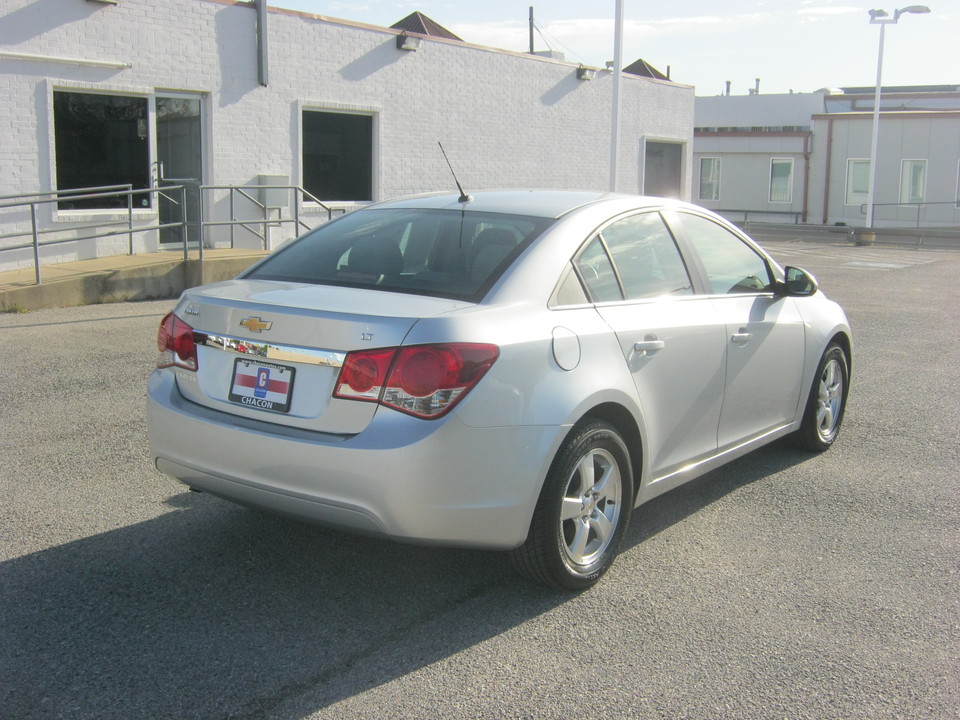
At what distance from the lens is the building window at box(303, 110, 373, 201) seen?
17.5 m

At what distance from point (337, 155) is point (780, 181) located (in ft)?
91.8

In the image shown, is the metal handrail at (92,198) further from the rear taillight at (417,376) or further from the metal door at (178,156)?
the rear taillight at (417,376)

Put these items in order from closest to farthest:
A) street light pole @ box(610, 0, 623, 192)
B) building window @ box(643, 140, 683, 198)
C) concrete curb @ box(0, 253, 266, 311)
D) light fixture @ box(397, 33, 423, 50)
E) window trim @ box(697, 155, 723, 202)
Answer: concrete curb @ box(0, 253, 266, 311) → light fixture @ box(397, 33, 423, 50) → street light pole @ box(610, 0, 623, 192) → building window @ box(643, 140, 683, 198) → window trim @ box(697, 155, 723, 202)

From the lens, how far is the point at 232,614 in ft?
12.8

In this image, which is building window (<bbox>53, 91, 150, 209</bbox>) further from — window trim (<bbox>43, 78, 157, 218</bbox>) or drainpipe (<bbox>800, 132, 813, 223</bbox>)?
drainpipe (<bbox>800, 132, 813, 223</bbox>)

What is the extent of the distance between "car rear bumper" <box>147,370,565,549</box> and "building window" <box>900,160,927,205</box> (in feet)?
127

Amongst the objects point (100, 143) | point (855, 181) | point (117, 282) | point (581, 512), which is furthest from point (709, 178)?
point (581, 512)

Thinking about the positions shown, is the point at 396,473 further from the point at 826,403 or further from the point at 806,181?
the point at 806,181

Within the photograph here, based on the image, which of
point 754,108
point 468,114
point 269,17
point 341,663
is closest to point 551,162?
point 468,114

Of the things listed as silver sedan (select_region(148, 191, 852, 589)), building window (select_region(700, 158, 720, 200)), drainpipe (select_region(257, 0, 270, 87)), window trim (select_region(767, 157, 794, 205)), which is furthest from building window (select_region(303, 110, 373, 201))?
building window (select_region(700, 158, 720, 200))

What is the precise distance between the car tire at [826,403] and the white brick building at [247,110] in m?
10.7

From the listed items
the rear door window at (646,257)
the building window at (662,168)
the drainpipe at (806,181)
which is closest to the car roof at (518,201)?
the rear door window at (646,257)

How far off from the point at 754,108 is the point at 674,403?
45718 mm

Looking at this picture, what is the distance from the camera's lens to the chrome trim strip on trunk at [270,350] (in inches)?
147
